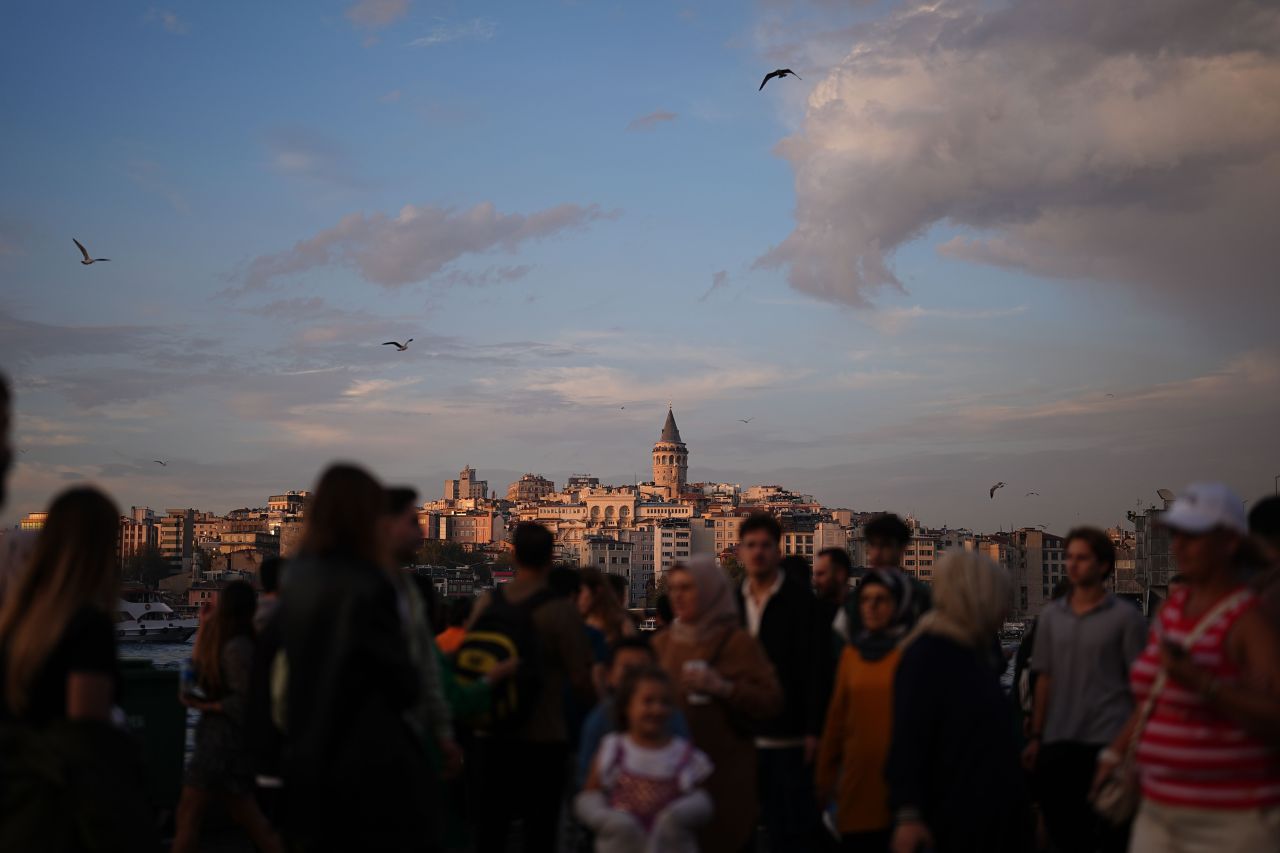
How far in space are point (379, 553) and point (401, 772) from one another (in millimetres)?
535

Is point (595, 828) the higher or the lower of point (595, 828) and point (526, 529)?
the lower

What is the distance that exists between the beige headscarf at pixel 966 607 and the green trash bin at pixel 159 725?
4936 millimetres

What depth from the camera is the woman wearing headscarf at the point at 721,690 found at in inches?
186

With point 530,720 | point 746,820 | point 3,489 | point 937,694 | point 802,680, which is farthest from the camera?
point 802,680

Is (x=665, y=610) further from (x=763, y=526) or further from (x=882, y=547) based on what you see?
(x=763, y=526)

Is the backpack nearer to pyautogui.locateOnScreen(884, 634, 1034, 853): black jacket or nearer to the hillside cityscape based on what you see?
pyautogui.locateOnScreen(884, 634, 1034, 853): black jacket

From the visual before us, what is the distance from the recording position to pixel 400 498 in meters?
4.59

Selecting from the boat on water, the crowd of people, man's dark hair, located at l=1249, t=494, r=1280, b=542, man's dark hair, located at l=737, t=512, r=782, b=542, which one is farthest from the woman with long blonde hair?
the boat on water

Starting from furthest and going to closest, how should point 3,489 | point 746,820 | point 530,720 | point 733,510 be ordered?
point 733,510
point 530,720
point 746,820
point 3,489

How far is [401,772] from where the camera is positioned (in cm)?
352

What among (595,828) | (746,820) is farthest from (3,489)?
(746,820)

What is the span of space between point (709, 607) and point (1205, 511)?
169cm

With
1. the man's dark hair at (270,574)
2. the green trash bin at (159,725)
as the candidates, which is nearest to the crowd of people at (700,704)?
the man's dark hair at (270,574)

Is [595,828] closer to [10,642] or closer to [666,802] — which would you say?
[666,802]
